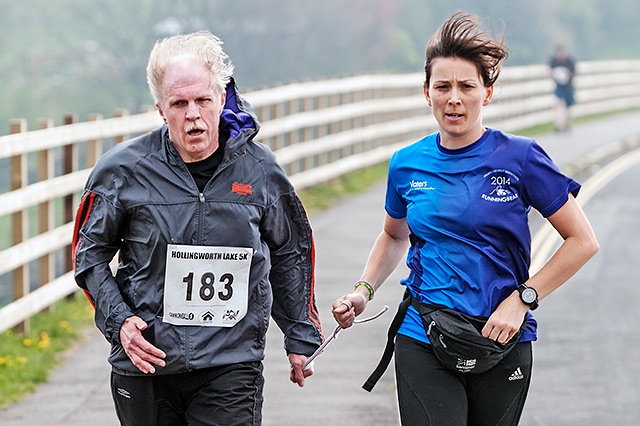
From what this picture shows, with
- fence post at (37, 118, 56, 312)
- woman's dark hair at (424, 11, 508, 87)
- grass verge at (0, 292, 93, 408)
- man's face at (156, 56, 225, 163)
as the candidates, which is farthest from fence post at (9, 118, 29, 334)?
woman's dark hair at (424, 11, 508, 87)

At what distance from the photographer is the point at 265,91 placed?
14641 millimetres

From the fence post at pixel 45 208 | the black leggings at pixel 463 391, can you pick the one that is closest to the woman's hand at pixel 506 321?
the black leggings at pixel 463 391

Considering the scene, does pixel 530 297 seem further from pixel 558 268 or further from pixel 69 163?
pixel 69 163

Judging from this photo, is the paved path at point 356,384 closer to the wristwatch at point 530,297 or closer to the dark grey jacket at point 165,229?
the dark grey jacket at point 165,229

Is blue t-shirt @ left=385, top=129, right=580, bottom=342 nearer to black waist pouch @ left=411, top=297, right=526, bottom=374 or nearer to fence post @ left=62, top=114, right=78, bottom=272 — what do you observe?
black waist pouch @ left=411, top=297, right=526, bottom=374

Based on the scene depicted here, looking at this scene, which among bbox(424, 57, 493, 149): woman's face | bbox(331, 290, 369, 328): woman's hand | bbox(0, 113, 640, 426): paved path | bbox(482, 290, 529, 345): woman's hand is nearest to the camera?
bbox(482, 290, 529, 345): woman's hand

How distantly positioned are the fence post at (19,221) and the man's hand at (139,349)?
461cm

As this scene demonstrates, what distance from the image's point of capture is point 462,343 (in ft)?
11.9

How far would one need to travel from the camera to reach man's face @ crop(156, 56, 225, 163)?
144 inches

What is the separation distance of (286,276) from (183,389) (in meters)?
0.53

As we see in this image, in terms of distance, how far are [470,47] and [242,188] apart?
818 mm

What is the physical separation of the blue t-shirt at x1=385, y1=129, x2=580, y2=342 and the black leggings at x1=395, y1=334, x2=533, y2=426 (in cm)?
8

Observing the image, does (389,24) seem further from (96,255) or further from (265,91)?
(96,255)

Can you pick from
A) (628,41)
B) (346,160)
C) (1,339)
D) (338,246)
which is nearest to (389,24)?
(628,41)
